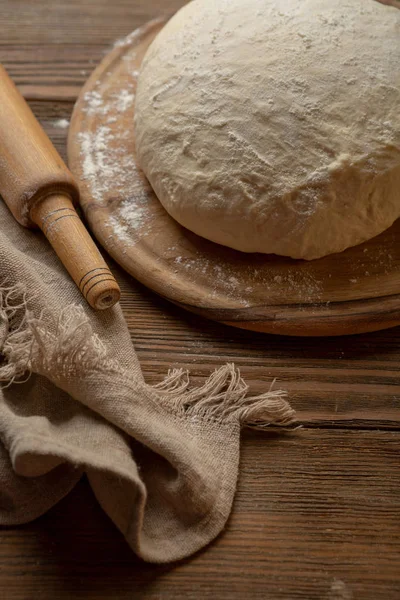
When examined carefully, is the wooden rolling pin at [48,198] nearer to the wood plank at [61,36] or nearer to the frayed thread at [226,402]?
the frayed thread at [226,402]

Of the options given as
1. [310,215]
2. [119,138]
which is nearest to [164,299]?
[310,215]

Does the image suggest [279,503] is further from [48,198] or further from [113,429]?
[48,198]

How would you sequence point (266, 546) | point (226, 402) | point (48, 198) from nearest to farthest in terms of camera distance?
1. point (266, 546)
2. point (226, 402)
3. point (48, 198)

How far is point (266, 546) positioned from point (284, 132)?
27.1 inches

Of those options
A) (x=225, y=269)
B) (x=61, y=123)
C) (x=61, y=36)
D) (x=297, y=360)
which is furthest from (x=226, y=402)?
(x=61, y=36)

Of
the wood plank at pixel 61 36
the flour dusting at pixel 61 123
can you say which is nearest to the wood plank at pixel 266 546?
the flour dusting at pixel 61 123

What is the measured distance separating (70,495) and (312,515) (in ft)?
1.22

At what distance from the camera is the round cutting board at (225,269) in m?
1.16

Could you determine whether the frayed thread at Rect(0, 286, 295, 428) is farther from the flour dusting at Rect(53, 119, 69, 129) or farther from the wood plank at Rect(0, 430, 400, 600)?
the flour dusting at Rect(53, 119, 69, 129)

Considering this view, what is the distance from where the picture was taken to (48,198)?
1.21 metres

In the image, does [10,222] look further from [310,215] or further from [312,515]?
[312,515]

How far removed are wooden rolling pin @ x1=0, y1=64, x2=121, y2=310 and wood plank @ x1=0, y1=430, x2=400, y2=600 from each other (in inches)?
13.5

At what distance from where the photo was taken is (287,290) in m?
1.19

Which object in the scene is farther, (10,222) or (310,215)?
(10,222)
